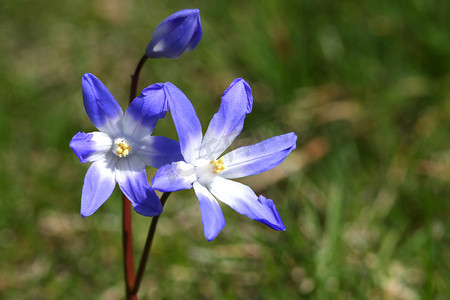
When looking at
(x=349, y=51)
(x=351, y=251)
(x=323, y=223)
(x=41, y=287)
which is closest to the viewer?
(x=41, y=287)

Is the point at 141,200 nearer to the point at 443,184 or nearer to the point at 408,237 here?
the point at 408,237

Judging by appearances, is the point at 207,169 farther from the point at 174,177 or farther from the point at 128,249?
the point at 128,249

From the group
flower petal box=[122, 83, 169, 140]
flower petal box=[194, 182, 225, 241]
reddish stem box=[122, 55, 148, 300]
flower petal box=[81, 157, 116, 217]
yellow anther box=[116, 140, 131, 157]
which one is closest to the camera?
flower petal box=[194, 182, 225, 241]

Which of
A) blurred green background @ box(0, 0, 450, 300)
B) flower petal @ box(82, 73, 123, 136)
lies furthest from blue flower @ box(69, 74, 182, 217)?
blurred green background @ box(0, 0, 450, 300)

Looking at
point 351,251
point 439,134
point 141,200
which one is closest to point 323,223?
point 351,251

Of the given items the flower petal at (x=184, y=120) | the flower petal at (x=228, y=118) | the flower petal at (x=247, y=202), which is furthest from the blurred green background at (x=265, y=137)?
the flower petal at (x=184, y=120)

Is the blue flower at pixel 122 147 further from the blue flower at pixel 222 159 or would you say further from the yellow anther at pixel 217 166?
the yellow anther at pixel 217 166

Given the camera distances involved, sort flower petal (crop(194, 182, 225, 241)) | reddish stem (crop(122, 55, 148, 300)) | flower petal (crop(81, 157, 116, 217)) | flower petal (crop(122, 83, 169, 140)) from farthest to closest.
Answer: reddish stem (crop(122, 55, 148, 300)) → flower petal (crop(122, 83, 169, 140)) → flower petal (crop(81, 157, 116, 217)) → flower petal (crop(194, 182, 225, 241))

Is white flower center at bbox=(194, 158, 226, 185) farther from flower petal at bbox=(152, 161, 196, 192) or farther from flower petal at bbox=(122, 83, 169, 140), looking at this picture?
flower petal at bbox=(122, 83, 169, 140)

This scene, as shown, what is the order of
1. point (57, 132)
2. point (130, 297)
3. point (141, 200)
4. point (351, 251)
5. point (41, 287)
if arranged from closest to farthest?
point (141, 200) → point (130, 297) → point (41, 287) → point (351, 251) → point (57, 132)
